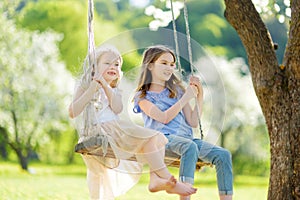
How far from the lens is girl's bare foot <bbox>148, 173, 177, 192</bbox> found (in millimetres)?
2572

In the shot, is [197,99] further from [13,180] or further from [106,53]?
[13,180]

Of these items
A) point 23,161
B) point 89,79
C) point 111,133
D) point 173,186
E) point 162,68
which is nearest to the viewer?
point 173,186

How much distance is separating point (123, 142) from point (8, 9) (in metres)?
14.7

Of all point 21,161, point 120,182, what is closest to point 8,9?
point 21,161

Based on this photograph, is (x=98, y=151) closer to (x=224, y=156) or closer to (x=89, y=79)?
(x=89, y=79)

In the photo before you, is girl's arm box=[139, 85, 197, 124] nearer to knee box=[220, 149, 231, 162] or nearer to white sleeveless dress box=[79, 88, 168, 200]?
white sleeveless dress box=[79, 88, 168, 200]

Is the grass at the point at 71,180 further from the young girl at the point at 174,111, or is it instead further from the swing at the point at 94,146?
the swing at the point at 94,146

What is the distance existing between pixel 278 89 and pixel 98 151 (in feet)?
3.77

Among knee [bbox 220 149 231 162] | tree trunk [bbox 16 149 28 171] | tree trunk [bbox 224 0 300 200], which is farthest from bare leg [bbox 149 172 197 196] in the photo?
tree trunk [bbox 16 149 28 171]

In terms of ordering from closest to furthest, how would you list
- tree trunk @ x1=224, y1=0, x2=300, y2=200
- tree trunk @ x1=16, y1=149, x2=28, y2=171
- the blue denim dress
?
the blue denim dress < tree trunk @ x1=224, y1=0, x2=300, y2=200 < tree trunk @ x1=16, y1=149, x2=28, y2=171

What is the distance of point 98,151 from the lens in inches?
107

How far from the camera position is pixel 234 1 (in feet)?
11.4

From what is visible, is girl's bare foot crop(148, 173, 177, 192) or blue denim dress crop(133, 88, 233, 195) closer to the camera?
girl's bare foot crop(148, 173, 177, 192)

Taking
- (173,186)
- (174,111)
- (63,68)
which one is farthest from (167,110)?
(63,68)
